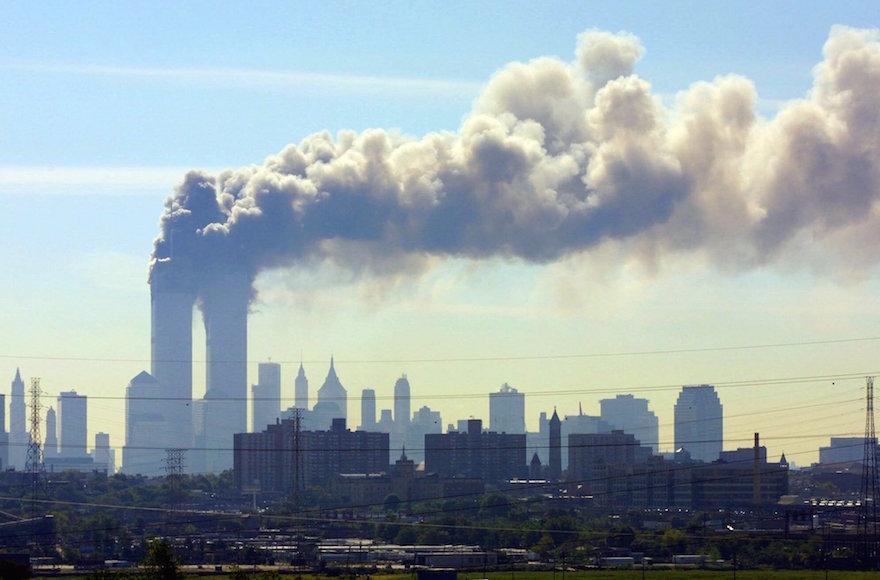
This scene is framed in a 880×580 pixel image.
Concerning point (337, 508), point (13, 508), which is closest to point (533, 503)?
point (337, 508)

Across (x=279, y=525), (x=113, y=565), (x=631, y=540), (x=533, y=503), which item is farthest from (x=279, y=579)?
(x=533, y=503)

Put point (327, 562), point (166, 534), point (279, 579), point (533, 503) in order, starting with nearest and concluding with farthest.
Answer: point (279, 579)
point (327, 562)
point (166, 534)
point (533, 503)

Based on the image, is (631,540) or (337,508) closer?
(631,540)

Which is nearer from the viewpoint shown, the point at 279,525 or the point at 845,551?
the point at 845,551

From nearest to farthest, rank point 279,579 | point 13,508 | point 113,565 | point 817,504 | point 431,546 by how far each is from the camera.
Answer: point 279,579, point 113,565, point 431,546, point 13,508, point 817,504

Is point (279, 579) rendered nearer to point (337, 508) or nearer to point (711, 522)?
point (711, 522)

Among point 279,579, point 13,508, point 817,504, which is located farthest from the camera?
point 817,504

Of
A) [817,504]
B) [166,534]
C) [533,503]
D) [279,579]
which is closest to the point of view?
[279,579]

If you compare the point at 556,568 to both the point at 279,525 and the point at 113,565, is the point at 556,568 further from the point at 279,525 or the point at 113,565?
the point at 279,525
